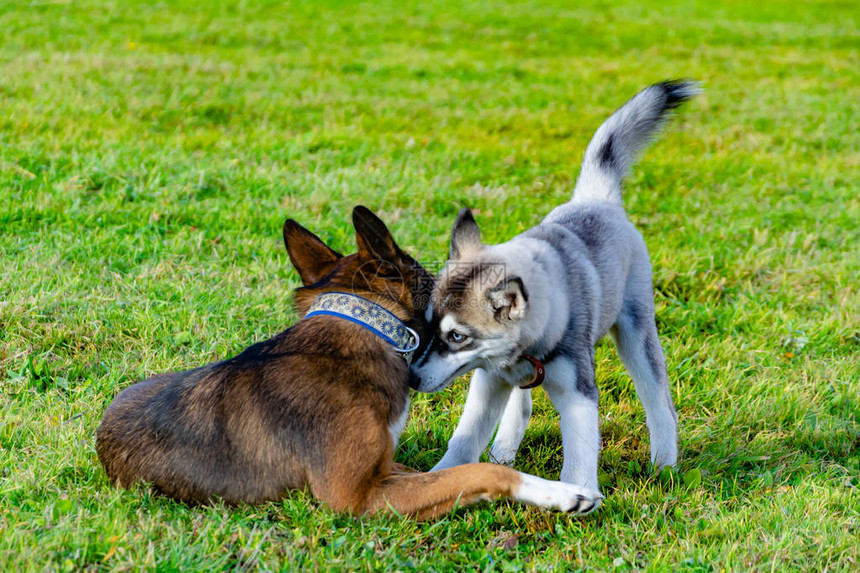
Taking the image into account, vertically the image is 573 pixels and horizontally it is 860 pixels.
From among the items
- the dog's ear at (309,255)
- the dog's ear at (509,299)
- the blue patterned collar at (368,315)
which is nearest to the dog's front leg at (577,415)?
the dog's ear at (509,299)

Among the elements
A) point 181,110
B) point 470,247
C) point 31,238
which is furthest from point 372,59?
point 470,247

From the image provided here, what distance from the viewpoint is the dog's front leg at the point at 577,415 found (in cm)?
333

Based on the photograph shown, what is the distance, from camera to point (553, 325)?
348 cm

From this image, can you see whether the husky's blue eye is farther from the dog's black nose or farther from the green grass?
the green grass

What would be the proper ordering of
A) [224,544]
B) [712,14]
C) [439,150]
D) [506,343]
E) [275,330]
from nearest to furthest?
[224,544], [506,343], [275,330], [439,150], [712,14]

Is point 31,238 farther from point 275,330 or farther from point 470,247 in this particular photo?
point 470,247

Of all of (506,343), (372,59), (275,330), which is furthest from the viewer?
(372,59)

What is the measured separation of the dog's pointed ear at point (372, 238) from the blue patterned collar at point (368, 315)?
0.21m

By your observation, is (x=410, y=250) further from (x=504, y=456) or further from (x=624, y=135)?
(x=504, y=456)

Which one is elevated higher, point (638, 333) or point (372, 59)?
point (372, 59)

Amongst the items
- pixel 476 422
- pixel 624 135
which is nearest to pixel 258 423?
pixel 476 422

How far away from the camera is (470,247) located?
3746 mm

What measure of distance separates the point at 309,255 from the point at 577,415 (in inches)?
55.8

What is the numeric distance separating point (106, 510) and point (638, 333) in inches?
103
